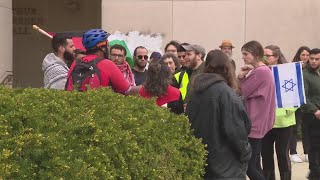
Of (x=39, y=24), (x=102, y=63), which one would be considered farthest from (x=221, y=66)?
(x=39, y=24)

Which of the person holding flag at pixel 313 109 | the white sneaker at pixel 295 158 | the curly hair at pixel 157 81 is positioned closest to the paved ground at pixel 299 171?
the white sneaker at pixel 295 158

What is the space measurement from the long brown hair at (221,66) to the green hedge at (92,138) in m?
0.57

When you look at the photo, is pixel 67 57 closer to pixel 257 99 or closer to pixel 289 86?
pixel 257 99

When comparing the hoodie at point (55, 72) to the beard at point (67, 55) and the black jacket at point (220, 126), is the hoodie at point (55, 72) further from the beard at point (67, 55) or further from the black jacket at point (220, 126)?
the black jacket at point (220, 126)

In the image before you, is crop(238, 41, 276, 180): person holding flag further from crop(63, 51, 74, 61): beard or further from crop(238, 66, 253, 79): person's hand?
crop(63, 51, 74, 61): beard

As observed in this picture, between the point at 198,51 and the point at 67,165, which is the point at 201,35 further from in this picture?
the point at 67,165

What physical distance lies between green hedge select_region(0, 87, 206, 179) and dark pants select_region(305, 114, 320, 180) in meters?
3.76

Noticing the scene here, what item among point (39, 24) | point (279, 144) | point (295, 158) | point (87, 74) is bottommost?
point (295, 158)

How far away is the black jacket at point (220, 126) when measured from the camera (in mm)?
4805

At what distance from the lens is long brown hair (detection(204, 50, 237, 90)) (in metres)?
5.09

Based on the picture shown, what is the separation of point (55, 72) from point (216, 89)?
6.99 ft

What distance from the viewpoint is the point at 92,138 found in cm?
339

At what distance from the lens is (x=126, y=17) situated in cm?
1331

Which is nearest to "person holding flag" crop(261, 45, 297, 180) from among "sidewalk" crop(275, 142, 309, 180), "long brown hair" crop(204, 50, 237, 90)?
"sidewalk" crop(275, 142, 309, 180)
